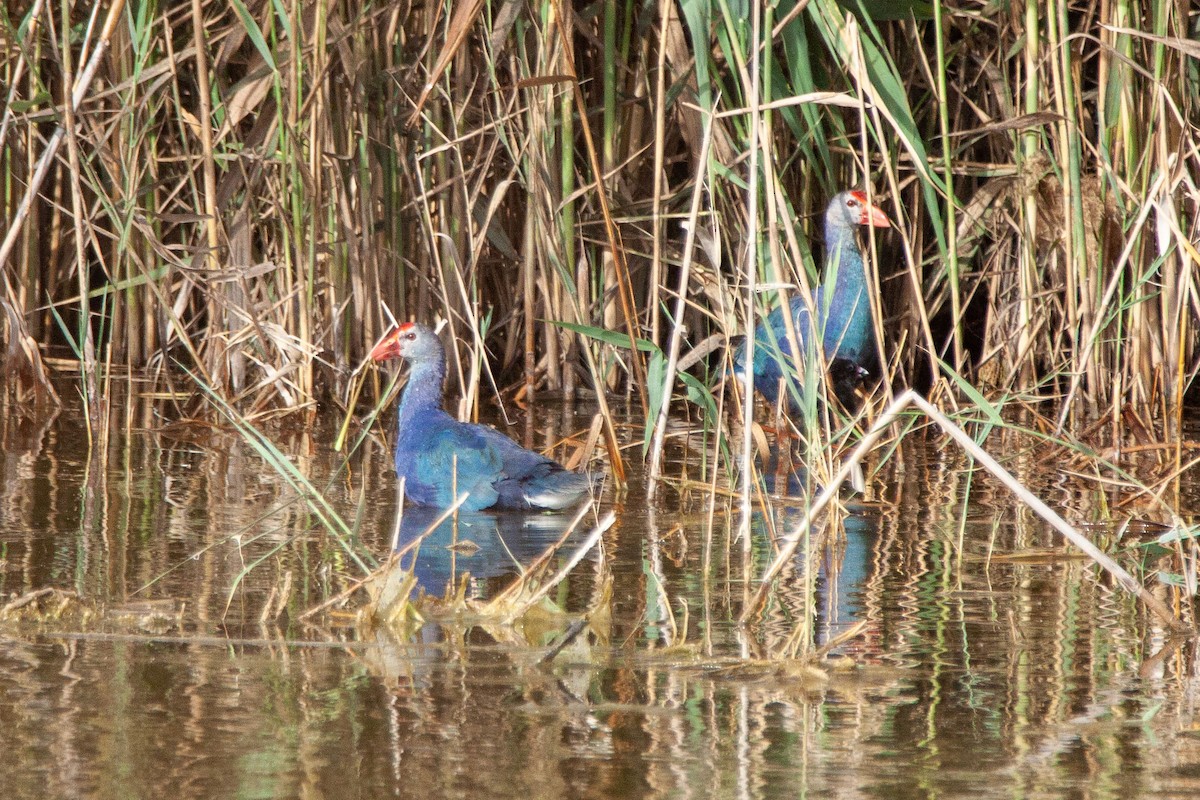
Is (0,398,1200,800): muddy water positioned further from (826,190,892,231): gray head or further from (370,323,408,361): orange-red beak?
(826,190,892,231): gray head

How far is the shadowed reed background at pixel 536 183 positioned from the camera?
168 inches

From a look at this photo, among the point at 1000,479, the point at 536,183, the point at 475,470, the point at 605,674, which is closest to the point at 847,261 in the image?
the point at 536,183

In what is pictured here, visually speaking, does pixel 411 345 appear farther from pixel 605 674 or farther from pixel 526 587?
pixel 605 674

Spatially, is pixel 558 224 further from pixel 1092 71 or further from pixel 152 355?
pixel 1092 71

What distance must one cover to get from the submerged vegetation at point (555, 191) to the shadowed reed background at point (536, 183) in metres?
0.02

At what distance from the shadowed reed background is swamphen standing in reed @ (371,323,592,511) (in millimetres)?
233

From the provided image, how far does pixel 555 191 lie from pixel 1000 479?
→ 281 cm

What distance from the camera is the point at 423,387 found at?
4.43 meters

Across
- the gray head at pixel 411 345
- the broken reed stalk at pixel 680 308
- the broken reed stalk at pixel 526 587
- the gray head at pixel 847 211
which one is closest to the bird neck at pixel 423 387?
the gray head at pixel 411 345

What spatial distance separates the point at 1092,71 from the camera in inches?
220

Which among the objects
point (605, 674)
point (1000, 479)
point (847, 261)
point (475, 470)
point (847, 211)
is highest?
point (847, 211)

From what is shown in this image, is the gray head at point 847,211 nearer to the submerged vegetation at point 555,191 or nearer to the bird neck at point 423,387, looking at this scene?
the submerged vegetation at point 555,191

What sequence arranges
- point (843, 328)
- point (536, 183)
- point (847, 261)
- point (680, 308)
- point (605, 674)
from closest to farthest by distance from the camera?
point (605, 674) → point (680, 308) → point (536, 183) → point (843, 328) → point (847, 261)

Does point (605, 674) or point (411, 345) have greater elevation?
point (411, 345)
